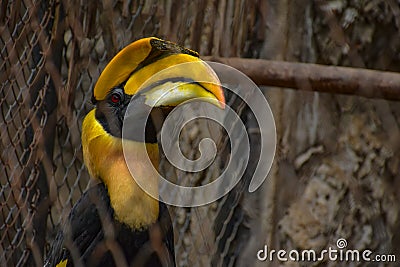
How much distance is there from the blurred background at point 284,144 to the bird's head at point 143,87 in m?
0.23

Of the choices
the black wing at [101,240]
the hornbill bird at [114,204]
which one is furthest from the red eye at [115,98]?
the black wing at [101,240]

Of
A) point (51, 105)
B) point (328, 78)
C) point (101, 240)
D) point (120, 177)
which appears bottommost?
point (101, 240)

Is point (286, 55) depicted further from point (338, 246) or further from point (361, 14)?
point (338, 246)

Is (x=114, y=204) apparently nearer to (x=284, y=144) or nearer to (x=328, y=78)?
(x=284, y=144)

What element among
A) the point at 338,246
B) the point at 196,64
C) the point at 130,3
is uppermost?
the point at 130,3

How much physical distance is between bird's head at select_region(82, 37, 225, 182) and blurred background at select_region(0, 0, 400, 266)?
0.77 ft

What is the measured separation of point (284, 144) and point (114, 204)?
505mm

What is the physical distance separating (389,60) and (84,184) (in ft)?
3.23

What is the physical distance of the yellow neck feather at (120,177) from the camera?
1697 millimetres

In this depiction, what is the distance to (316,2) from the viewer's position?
2.02 meters

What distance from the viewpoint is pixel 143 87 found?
1.56m

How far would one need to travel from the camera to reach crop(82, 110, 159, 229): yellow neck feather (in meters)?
1.70

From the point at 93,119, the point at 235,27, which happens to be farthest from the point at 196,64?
the point at 93,119

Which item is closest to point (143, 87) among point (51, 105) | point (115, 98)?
point (115, 98)
